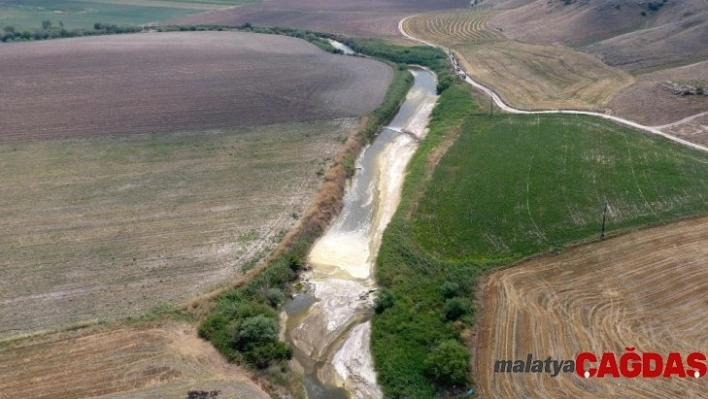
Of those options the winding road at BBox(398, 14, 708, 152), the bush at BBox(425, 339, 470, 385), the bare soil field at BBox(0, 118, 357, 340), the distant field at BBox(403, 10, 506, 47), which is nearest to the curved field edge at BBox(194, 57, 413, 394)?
the bare soil field at BBox(0, 118, 357, 340)

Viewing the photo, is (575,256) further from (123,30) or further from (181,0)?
(181,0)

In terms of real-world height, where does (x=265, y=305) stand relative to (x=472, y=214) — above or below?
below

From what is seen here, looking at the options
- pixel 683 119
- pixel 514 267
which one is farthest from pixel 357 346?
pixel 683 119

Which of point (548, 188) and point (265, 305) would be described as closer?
point (265, 305)

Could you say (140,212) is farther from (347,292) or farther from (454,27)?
(454,27)

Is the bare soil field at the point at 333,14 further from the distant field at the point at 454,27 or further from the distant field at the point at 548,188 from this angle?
the distant field at the point at 548,188

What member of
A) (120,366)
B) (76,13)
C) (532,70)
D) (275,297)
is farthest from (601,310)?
(76,13)
